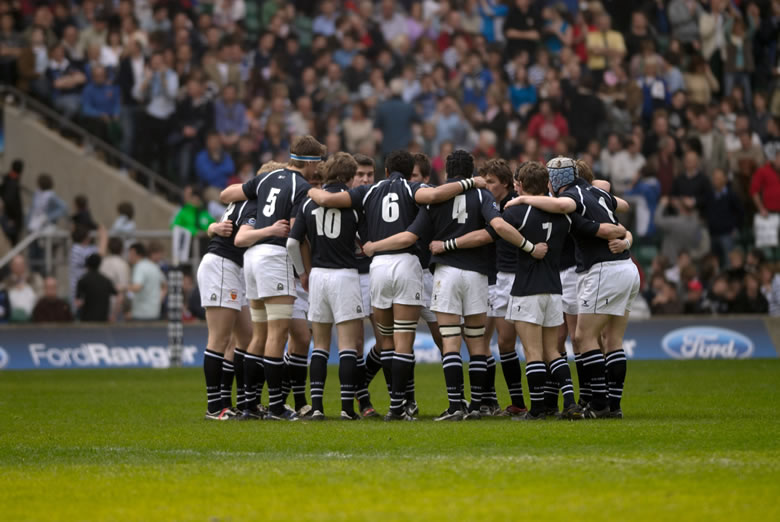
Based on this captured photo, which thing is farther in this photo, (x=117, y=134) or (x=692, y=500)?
(x=117, y=134)

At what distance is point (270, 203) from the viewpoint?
12.2 m

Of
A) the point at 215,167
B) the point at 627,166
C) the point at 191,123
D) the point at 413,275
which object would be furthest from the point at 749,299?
the point at 413,275

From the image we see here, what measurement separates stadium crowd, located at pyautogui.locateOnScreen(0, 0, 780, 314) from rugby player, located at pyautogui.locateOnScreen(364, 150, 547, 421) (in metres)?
12.0

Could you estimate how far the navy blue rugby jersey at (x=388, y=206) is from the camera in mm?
11867

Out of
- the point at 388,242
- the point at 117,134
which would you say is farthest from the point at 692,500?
the point at 117,134

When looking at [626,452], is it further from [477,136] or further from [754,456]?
[477,136]

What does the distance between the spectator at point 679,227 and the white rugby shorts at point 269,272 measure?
43.5 ft

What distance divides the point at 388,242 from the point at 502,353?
6.08 ft

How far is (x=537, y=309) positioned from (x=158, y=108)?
1559cm

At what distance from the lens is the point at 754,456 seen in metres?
9.00

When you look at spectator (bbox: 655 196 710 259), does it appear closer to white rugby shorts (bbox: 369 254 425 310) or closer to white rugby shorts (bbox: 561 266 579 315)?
white rugby shorts (bbox: 561 266 579 315)

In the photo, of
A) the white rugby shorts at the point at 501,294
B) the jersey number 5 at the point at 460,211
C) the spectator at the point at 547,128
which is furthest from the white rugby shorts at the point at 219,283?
the spectator at the point at 547,128

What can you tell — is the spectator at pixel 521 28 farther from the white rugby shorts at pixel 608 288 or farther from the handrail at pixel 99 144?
the white rugby shorts at pixel 608 288

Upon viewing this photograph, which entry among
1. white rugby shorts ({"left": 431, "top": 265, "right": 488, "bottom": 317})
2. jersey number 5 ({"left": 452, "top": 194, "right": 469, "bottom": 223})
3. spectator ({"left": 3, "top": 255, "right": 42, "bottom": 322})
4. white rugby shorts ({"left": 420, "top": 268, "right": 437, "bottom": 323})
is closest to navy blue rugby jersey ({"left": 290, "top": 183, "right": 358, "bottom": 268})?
white rugby shorts ({"left": 431, "top": 265, "right": 488, "bottom": 317})
